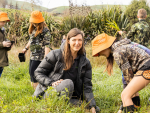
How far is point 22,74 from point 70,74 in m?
2.46

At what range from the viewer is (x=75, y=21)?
8.75 m

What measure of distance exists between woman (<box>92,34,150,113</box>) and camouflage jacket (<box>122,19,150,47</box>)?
8.79ft

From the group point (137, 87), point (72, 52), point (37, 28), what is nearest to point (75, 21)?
point (37, 28)

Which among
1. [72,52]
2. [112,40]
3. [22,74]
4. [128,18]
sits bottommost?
[22,74]

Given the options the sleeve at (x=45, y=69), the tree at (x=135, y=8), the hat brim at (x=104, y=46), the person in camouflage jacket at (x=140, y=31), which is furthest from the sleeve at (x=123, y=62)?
the tree at (x=135, y=8)

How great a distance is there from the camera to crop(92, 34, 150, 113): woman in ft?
6.71

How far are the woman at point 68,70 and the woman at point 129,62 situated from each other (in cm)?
36

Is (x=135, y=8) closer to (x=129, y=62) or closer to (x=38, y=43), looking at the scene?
(x=38, y=43)

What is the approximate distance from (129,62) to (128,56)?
0.53ft

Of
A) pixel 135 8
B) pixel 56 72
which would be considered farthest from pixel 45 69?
pixel 135 8

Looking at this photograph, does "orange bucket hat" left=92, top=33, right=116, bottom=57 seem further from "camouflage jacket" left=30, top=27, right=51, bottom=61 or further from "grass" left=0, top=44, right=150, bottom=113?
"camouflage jacket" left=30, top=27, right=51, bottom=61

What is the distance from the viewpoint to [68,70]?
8.45ft

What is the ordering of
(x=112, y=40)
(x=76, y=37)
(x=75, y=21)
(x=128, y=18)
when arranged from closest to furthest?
(x=112, y=40) < (x=76, y=37) < (x=128, y=18) < (x=75, y=21)

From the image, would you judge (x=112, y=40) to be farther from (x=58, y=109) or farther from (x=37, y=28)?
(x=37, y=28)
